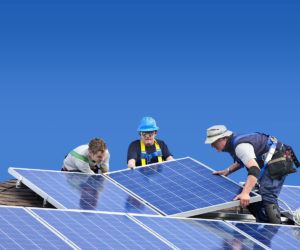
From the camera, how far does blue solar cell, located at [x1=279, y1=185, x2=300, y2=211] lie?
1166 inches

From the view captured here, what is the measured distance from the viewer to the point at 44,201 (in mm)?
27422

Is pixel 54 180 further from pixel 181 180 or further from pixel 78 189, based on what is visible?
pixel 181 180

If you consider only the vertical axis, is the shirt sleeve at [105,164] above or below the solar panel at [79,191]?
above

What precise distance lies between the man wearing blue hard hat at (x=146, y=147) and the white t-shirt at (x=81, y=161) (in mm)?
818

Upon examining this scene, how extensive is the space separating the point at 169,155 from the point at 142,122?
1.03m

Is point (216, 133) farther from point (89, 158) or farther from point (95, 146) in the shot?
point (89, 158)

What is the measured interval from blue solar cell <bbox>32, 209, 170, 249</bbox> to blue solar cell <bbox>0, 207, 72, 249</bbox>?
0.33 meters

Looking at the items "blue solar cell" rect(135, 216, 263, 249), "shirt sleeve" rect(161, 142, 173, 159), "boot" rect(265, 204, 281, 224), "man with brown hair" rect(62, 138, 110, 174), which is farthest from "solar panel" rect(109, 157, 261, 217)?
"shirt sleeve" rect(161, 142, 173, 159)

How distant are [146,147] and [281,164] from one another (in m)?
3.69

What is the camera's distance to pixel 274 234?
2670cm

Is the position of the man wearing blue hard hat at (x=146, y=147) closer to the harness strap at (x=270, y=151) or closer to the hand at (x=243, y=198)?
the harness strap at (x=270, y=151)

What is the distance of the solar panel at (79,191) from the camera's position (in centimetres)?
2708

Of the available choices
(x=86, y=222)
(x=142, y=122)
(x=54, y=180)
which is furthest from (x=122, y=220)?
(x=142, y=122)

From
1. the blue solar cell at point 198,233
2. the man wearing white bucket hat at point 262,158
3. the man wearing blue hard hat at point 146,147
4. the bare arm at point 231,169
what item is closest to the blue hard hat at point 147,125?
the man wearing blue hard hat at point 146,147
